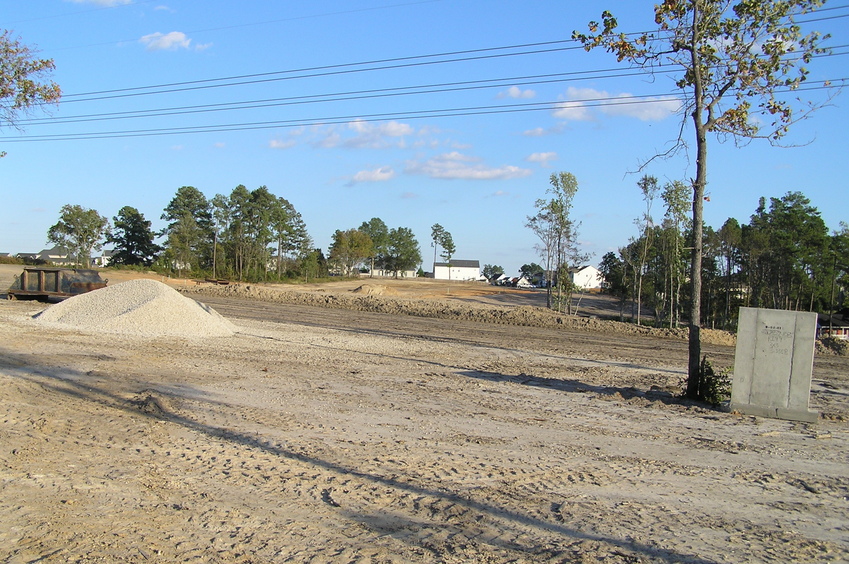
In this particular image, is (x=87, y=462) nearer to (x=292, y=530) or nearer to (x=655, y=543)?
(x=292, y=530)

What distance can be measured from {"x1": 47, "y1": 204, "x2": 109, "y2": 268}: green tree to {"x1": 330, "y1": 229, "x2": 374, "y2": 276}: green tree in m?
34.9

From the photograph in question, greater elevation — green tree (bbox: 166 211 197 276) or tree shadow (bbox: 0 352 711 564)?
green tree (bbox: 166 211 197 276)

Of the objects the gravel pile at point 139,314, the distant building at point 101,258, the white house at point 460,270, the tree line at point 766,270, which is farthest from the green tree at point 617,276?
the white house at point 460,270

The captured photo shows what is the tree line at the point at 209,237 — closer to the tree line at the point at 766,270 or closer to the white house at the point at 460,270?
the tree line at the point at 766,270

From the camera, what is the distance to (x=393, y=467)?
7289 mm

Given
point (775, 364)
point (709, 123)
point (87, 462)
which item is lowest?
point (87, 462)

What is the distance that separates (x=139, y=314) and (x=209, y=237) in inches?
2321

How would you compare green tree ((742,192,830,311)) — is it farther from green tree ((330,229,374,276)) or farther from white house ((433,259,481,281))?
white house ((433,259,481,281))

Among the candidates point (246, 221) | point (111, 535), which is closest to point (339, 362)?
point (111, 535)

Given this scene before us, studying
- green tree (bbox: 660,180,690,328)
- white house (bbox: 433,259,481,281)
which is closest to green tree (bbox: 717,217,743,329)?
green tree (bbox: 660,180,690,328)

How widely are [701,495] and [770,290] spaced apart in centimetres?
5040

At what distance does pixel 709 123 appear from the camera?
12.4m

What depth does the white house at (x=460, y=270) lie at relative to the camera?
15438cm

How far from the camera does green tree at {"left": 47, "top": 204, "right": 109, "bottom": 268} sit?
7306 centimetres
